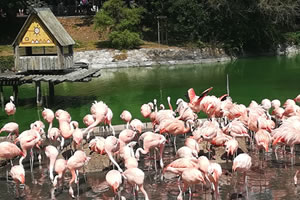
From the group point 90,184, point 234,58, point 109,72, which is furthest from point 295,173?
point 234,58

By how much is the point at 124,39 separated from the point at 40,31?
522 inches

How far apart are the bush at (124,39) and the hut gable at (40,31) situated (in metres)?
12.8

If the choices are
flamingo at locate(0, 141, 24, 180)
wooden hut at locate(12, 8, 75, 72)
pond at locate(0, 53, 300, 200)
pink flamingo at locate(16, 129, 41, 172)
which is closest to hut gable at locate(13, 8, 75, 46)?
wooden hut at locate(12, 8, 75, 72)

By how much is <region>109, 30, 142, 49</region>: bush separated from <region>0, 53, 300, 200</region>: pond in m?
2.90

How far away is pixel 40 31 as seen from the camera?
17.9m

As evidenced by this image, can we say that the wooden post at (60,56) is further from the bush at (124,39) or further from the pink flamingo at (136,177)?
the bush at (124,39)

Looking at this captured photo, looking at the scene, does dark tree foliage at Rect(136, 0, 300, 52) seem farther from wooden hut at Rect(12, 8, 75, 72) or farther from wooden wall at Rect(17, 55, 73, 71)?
wooden wall at Rect(17, 55, 73, 71)

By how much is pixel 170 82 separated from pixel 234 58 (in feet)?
34.6

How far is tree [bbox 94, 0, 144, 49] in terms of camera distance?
31.2 m

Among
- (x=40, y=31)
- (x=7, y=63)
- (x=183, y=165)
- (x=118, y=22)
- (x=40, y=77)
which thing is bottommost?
(x=183, y=165)

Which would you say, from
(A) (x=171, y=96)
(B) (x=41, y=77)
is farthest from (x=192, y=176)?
(A) (x=171, y=96)

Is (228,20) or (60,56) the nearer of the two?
(60,56)

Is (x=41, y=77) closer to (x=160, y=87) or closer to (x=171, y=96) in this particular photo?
(x=171, y=96)

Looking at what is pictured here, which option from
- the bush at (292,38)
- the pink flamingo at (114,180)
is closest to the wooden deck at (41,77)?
the pink flamingo at (114,180)
